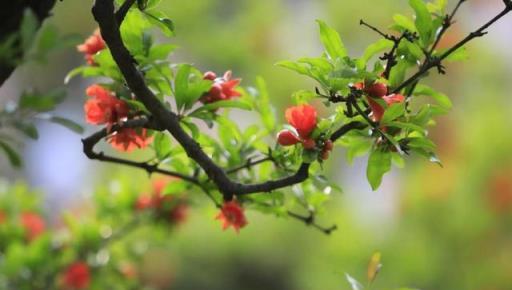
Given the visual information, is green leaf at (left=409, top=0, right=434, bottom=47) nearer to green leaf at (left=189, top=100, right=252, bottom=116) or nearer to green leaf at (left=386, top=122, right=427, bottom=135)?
green leaf at (left=386, top=122, right=427, bottom=135)

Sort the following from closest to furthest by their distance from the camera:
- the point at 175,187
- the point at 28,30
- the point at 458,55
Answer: the point at 28,30 < the point at 458,55 < the point at 175,187

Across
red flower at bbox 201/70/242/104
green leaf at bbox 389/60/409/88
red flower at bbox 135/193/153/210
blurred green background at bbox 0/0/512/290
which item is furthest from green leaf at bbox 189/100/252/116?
blurred green background at bbox 0/0/512/290

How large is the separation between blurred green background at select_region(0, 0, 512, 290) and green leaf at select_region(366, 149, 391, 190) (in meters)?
3.03

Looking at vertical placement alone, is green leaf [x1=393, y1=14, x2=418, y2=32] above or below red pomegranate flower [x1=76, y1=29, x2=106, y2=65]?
above

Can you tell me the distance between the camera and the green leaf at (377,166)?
0.99 meters

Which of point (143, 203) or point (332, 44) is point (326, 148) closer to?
point (332, 44)

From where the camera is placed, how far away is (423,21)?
0.98 m

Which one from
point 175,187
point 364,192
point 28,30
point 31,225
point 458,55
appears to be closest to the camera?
point 28,30

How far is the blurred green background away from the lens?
13.9 feet

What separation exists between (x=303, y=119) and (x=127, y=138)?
0.24m

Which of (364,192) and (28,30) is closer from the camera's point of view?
(28,30)

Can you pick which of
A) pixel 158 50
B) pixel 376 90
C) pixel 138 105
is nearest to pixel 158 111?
pixel 138 105

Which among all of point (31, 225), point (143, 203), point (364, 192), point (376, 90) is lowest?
point (364, 192)

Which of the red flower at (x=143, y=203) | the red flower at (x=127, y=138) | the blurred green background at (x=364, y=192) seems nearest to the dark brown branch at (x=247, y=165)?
the red flower at (x=127, y=138)
